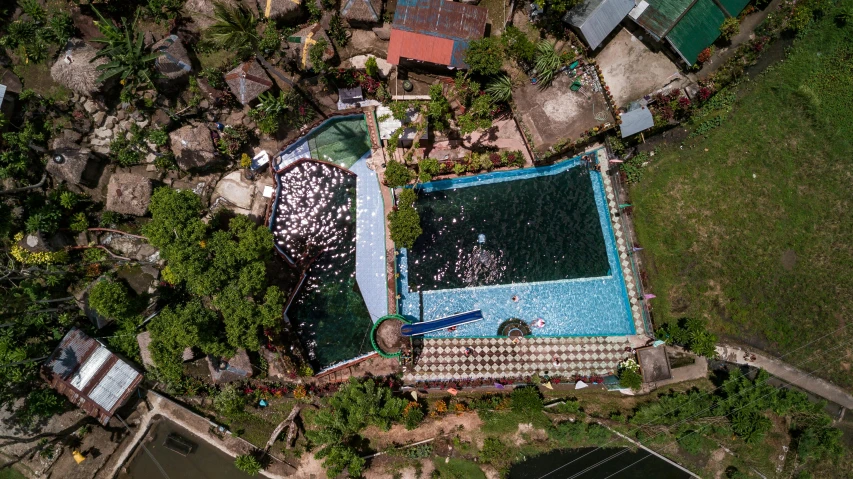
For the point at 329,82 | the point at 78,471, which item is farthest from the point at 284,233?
the point at 78,471

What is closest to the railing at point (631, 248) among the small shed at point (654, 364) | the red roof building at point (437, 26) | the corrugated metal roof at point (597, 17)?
the small shed at point (654, 364)

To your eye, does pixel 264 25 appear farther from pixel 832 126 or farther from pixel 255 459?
pixel 832 126

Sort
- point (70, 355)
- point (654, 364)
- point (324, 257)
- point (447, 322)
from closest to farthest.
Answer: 1. point (70, 355)
2. point (654, 364)
3. point (447, 322)
4. point (324, 257)

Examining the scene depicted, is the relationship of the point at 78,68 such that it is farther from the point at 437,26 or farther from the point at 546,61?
the point at 546,61

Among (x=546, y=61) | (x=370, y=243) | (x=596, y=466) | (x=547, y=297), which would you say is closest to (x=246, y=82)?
(x=370, y=243)

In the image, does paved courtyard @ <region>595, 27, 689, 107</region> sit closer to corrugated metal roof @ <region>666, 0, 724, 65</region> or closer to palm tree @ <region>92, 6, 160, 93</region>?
corrugated metal roof @ <region>666, 0, 724, 65</region>

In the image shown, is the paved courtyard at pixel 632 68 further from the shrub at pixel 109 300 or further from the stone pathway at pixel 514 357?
the shrub at pixel 109 300
